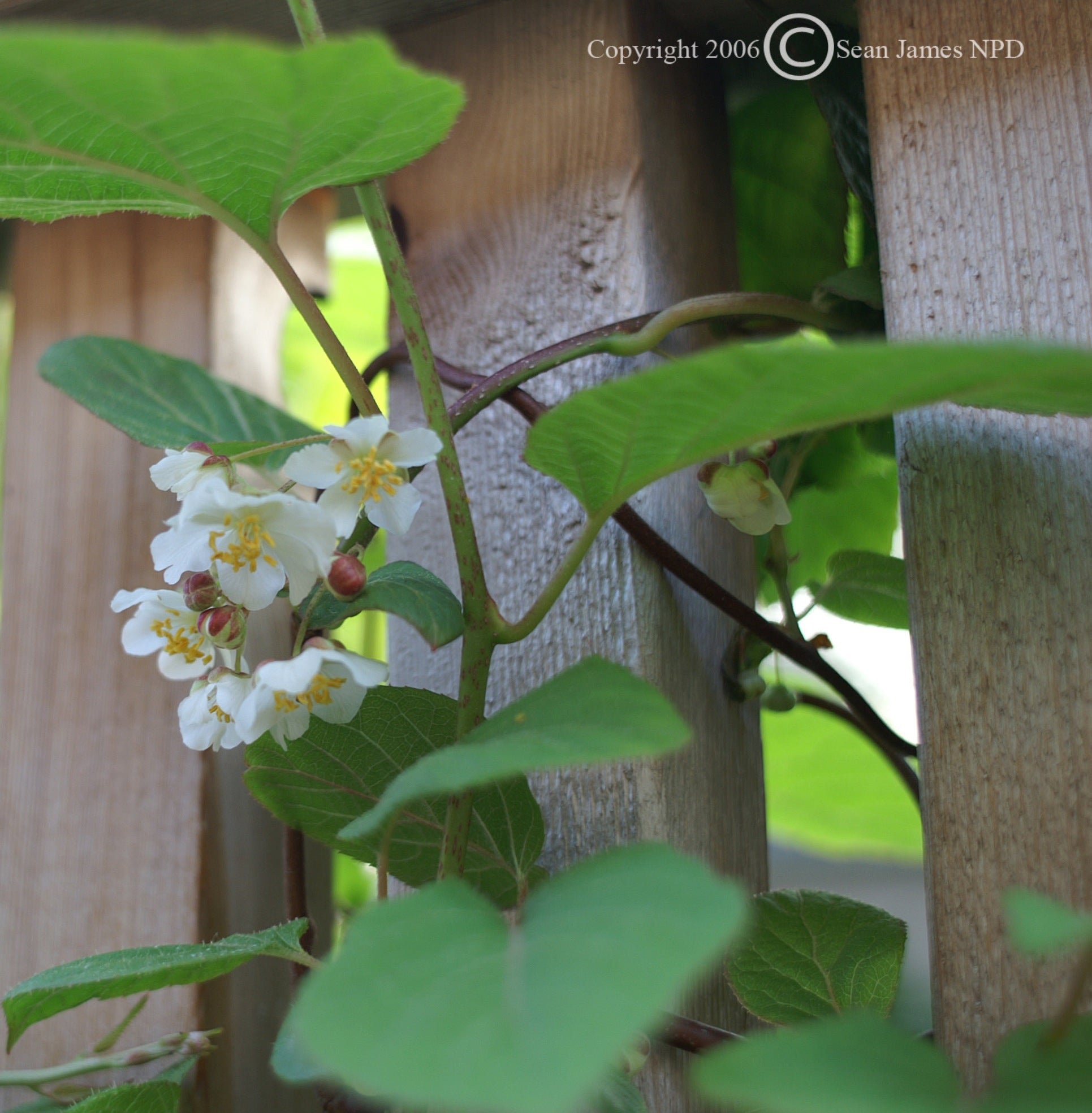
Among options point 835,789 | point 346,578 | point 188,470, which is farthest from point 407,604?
point 835,789

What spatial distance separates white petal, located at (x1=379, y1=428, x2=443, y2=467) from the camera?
43cm

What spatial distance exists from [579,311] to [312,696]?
0.28m

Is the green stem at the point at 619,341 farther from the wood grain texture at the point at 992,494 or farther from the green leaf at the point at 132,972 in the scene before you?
the green leaf at the point at 132,972

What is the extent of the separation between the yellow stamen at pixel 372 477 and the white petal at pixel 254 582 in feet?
0.16

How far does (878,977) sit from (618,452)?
0.29 metres

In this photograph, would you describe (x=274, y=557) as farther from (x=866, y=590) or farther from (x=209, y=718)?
(x=866, y=590)

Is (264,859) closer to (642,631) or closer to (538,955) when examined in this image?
(642,631)

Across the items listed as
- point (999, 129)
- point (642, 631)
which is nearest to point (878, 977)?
point (642, 631)

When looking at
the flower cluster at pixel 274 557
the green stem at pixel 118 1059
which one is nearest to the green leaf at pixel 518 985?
the flower cluster at pixel 274 557

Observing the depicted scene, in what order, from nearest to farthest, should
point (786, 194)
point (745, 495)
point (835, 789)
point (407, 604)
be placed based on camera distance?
point (407, 604) < point (745, 495) < point (786, 194) < point (835, 789)

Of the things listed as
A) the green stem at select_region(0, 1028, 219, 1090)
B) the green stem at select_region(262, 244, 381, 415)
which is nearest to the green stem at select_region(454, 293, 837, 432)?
the green stem at select_region(262, 244, 381, 415)

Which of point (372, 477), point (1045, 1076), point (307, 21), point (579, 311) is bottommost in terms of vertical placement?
point (1045, 1076)

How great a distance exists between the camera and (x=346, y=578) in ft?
1.39

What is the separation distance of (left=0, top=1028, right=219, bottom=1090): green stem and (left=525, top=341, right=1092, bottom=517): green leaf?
0.41m
